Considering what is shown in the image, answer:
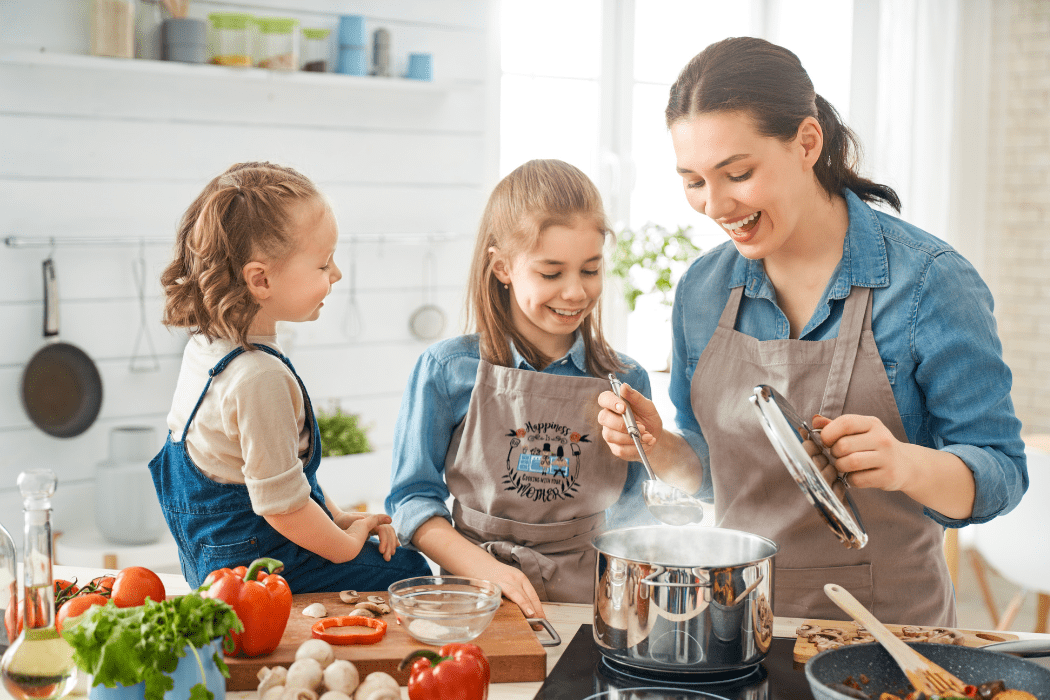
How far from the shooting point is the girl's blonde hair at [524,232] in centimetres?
151

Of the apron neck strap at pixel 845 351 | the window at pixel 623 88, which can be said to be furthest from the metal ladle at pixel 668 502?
the window at pixel 623 88

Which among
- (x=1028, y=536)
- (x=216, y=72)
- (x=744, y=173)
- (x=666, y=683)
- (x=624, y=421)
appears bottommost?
(x=1028, y=536)

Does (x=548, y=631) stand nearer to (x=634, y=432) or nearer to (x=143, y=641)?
(x=634, y=432)

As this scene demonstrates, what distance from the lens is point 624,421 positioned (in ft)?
4.47

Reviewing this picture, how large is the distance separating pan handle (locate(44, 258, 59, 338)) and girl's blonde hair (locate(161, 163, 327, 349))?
1411mm

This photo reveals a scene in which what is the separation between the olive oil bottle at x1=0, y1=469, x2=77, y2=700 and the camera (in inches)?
37.2

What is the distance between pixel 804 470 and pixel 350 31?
2.48 m

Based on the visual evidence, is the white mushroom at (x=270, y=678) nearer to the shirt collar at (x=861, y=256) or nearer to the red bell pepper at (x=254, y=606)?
the red bell pepper at (x=254, y=606)

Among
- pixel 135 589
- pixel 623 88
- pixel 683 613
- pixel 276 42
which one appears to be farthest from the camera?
pixel 623 88

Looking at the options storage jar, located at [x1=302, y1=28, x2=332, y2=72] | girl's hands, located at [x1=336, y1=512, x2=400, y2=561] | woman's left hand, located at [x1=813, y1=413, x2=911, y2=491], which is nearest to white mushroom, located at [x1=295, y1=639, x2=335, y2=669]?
girl's hands, located at [x1=336, y1=512, x2=400, y2=561]

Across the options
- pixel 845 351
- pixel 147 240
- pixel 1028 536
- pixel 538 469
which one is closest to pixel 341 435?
pixel 147 240

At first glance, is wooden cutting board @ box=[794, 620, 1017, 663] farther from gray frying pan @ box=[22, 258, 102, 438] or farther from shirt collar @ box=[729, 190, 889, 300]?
gray frying pan @ box=[22, 258, 102, 438]

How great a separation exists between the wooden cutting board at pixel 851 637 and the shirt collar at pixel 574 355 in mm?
569

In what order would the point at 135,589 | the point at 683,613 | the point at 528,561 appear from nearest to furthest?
the point at 683,613
the point at 135,589
the point at 528,561
